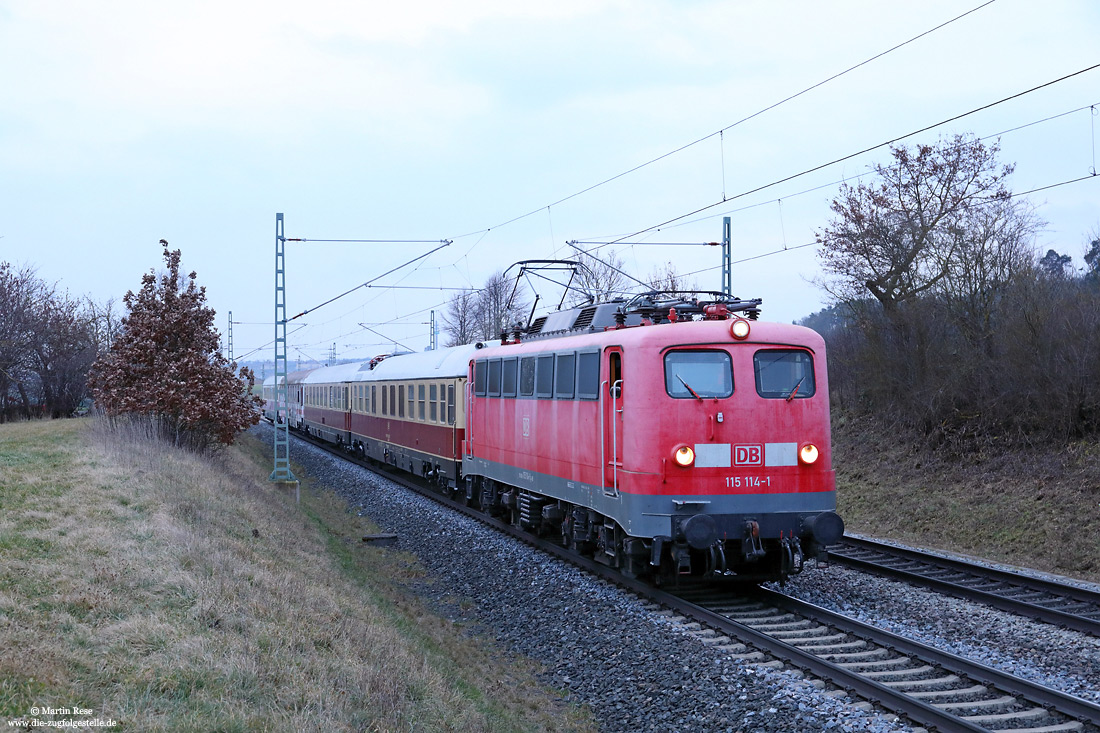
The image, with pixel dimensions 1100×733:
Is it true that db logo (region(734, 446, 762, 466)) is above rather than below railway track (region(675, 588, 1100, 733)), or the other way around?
above

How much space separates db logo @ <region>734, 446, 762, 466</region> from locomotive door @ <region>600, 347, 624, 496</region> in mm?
1298

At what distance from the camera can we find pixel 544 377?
12.8 meters

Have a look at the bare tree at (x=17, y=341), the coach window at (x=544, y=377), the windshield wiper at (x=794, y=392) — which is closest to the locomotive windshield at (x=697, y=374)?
the windshield wiper at (x=794, y=392)

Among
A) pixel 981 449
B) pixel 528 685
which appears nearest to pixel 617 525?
pixel 528 685

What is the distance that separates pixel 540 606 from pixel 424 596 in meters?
2.12

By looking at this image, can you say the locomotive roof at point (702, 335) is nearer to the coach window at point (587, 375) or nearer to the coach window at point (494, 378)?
the coach window at point (587, 375)

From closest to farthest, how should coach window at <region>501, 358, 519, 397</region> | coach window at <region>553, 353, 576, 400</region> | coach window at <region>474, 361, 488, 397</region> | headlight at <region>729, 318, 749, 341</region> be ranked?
1. headlight at <region>729, 318, 749, 341</region>
2. coach window at <region>553, 353, 576, 400</region>
3. coach window at <region>501, 358, 519, 397</region>
4. coach window at <region>474, 361, 488, 397</region>

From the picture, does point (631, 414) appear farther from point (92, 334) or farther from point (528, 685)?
point (92, 334)

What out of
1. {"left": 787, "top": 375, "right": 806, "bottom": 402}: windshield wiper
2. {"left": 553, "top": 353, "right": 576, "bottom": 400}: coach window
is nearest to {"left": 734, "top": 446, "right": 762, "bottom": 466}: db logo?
{"left": 787, "top": 375, "right": 806, "bottom": 402}: windshield wiper

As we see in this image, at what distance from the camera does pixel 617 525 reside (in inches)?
428

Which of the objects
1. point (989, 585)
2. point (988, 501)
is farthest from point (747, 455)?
point (988, 501)

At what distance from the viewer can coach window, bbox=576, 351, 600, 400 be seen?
1102cm

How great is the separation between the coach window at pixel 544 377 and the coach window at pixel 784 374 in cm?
332

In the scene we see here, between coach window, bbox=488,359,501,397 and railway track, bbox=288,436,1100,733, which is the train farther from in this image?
coach window, bbox=488,359,501,397
